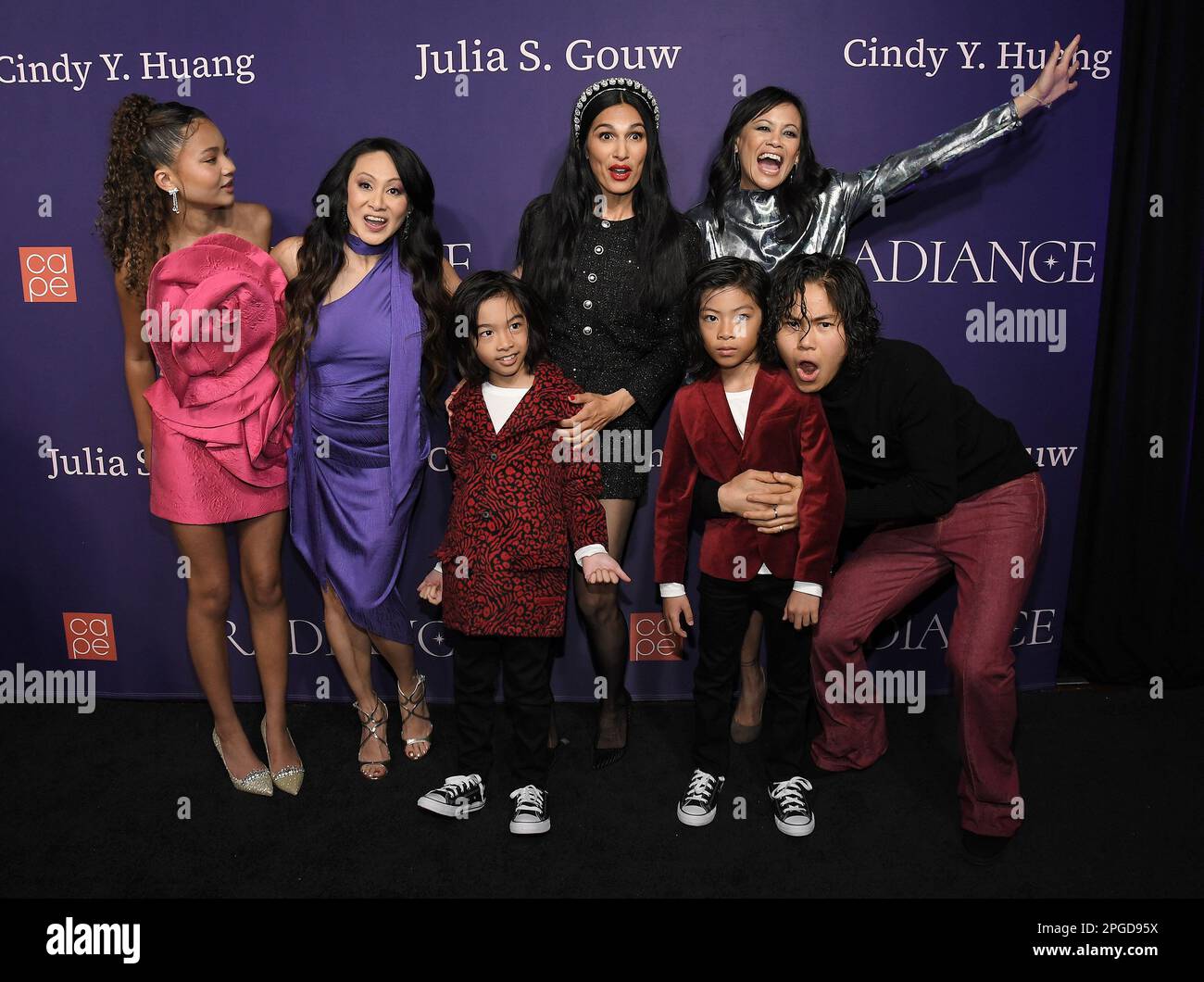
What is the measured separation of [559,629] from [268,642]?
37.9 inches

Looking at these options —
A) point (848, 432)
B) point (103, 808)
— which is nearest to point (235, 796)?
point (103, 808)

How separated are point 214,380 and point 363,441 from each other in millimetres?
436

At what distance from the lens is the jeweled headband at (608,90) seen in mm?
2596

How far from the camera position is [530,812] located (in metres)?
2.64

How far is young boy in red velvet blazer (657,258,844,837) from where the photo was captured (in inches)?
96.6

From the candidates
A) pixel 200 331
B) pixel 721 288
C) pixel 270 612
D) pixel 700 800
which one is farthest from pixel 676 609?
pixel 200 331

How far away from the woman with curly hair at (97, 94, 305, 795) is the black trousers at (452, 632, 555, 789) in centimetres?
69

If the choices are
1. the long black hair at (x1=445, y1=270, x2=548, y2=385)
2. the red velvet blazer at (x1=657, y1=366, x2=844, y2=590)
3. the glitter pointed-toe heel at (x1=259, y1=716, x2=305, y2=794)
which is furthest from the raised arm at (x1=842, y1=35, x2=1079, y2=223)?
the glitter pointed-toe heel at (x1=259, y1=716, x2=305, y2=794)

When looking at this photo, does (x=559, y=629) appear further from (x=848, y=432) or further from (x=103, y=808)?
(x=103, y=808)

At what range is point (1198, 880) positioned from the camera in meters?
2.42

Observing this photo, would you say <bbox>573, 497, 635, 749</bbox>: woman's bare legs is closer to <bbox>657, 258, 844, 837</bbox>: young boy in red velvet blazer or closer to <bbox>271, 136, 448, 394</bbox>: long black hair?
<bbox>657, 258, 844, 837</bbox>: young boy in red velvet blazer

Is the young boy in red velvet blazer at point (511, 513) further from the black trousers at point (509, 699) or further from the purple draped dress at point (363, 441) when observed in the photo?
the purple draped dress at point (363, 441)

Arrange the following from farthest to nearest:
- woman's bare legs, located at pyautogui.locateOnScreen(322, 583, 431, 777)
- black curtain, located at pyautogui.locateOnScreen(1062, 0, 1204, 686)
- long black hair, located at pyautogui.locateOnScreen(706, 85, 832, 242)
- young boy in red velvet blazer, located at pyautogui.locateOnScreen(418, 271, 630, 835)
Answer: black curtain, located at pyautogui.locateOnScreen(1062, 0, 1204, 686), woman's bare legs, located at pyautogui.locateOnScreen(322, 583, 431, 777), long black hair, located at pyautogui.locateOnScreen(706, 85, 832, 242), young boy in red velvet blazer, located at pyautogui.locateOnScreen(418, 271, 630, 835)

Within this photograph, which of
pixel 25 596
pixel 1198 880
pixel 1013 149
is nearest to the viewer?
pixel 1198 880
